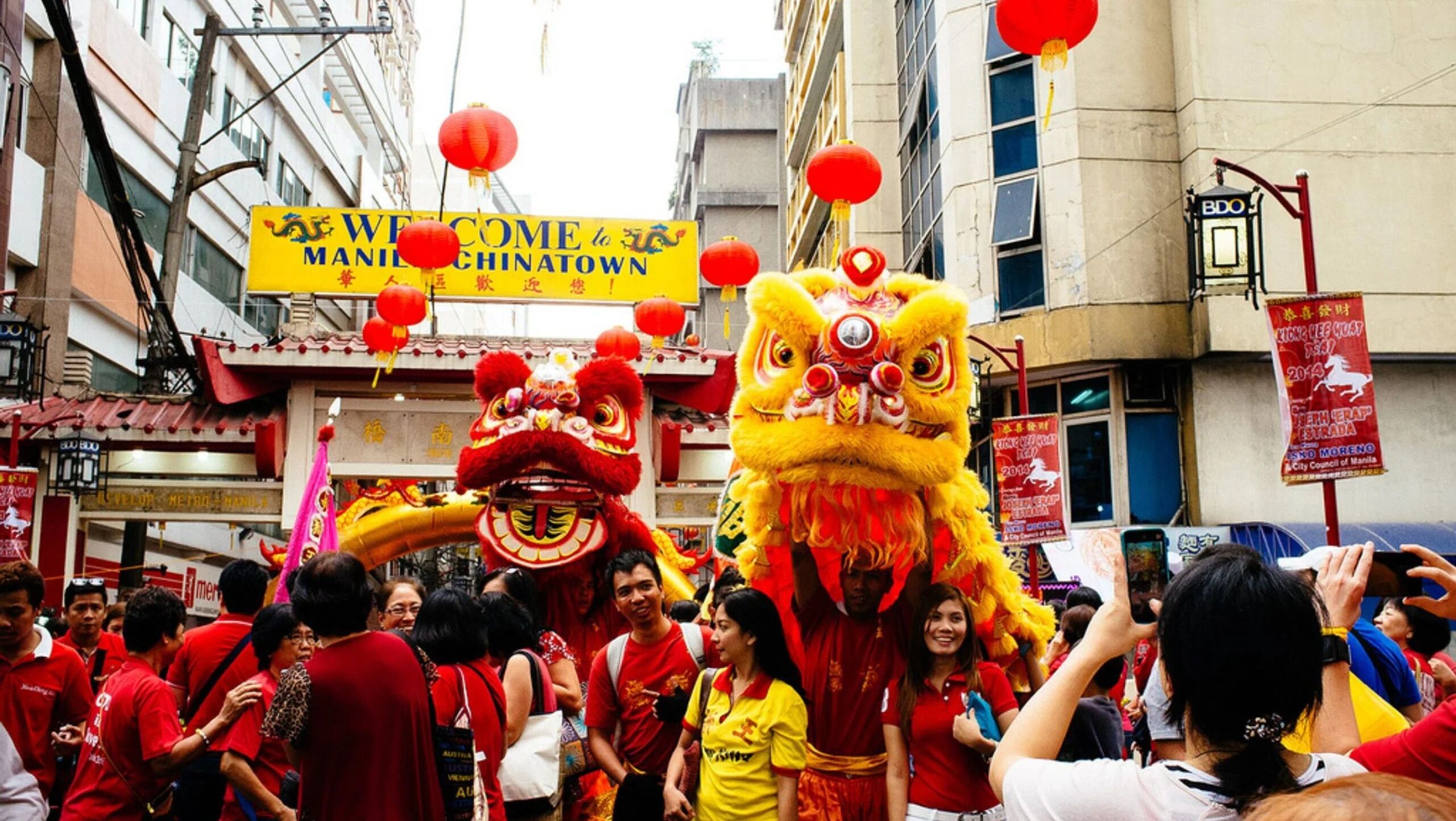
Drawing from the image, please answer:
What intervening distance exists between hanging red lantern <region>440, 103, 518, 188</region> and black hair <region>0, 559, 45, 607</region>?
5.20 metres

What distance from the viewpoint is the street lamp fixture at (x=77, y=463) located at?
42.1 feet

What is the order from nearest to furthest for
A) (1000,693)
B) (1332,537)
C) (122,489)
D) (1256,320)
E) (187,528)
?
(1000,693) < (1332,537) < (122,489) < (1256,320) < (187,528)

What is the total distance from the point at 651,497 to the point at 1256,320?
7.49 metres

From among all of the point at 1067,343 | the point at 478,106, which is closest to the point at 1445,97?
the point at 1067,343

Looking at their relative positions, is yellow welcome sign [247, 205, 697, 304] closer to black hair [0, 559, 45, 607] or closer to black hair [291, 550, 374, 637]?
black hair [0, 559, 45, 607]

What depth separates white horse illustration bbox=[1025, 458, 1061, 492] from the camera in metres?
13.2

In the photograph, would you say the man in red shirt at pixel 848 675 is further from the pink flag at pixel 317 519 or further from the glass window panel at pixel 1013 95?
the glass window panel at pixel 1013 95

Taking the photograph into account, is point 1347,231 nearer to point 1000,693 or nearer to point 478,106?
point 478,106

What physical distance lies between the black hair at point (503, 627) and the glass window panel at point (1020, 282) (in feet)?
42.2

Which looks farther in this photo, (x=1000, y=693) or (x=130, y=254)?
(x=130, y=254)

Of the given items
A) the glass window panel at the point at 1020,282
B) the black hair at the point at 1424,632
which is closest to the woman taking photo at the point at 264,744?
the black hair at the point at 1424,632

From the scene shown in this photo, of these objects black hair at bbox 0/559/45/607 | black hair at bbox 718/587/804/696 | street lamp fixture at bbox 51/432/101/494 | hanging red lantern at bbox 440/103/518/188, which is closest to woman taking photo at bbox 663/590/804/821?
black hair at bbox 718/587/804/696

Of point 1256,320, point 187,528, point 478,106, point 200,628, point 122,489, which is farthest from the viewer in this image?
point 187,528

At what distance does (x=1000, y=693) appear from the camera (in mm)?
4652
